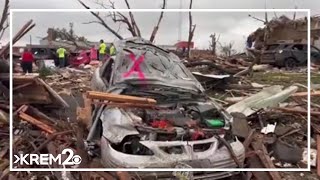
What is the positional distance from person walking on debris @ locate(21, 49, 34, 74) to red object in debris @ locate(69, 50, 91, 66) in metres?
0.25

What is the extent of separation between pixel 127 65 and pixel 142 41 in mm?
277

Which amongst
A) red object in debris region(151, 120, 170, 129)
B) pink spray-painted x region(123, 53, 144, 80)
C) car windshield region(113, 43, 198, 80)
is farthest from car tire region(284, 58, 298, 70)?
red object in debris region(151, 120, 170, 129)

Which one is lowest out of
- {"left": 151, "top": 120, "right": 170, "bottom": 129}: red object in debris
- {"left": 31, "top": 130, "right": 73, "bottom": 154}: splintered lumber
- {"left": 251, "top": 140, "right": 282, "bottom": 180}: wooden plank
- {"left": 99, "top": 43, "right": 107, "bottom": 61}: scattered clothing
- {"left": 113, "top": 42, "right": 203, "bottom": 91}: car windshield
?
{"left": 251, "top": 140, "right": 282, "bottom": 180}: wooden plank

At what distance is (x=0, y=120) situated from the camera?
332cm

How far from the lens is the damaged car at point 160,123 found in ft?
8.86

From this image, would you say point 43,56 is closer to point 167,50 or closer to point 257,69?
point 167,50

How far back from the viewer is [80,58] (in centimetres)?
296

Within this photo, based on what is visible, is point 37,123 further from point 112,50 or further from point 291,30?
point 291,30

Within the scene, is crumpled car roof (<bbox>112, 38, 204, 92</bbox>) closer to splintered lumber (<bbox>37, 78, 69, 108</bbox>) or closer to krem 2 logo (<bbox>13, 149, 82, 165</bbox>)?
splintered lumber (<bbox>37, 78, 69, 108</bbox>)

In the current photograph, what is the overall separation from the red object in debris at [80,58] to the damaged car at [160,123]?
237 mm

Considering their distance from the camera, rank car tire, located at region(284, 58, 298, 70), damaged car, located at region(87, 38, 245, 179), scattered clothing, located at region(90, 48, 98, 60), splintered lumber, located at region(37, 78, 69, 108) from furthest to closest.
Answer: car tire, located at region(284, 58, 298, 70), splintered lumber, located at region(37, 78, 69, 108), scattered clothing, located at region(90, 48, 98, 60), damaged car, located at region(87, 38, 245, 179)

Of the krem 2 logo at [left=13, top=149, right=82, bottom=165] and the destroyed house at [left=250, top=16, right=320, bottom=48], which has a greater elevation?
the destroyed house at [left=250, top=16, right=320, bottom=48]

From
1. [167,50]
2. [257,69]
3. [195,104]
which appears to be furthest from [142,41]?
[257,69]

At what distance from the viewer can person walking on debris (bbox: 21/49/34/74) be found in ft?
8.69
